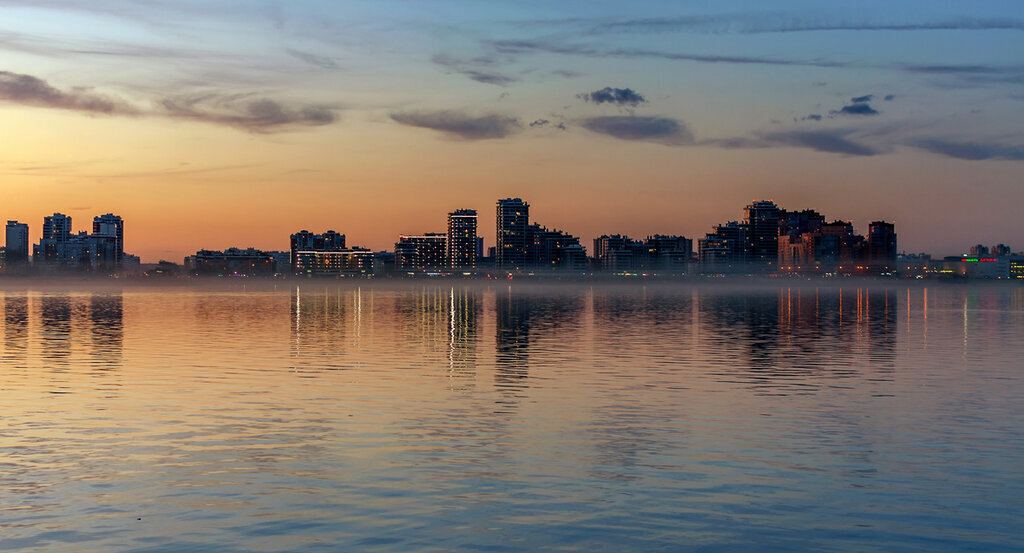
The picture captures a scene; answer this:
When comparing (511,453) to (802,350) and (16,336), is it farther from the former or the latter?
(16,336)

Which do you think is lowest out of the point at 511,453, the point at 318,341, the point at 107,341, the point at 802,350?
the point at 802,350

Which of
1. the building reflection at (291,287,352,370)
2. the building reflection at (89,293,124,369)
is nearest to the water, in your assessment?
the building reflection at (291,287,352,370)

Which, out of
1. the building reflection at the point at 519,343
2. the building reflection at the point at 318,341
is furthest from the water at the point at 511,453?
the building reflection at the point at 318,341

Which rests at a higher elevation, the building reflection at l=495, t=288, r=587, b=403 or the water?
the water

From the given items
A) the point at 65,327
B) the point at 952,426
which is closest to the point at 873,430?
the point at 952,426

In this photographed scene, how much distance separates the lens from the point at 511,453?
78.4 ft

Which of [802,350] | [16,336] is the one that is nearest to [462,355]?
[802,350]

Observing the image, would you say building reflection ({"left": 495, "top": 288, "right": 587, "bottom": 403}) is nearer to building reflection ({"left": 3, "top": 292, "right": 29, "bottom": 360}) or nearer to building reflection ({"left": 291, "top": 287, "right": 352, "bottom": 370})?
building reflection ({"left": 291, "top": 287, "right": 352, "bottom": 370})

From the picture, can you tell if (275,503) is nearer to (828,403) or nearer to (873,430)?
(873,430)

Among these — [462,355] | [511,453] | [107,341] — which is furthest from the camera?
[107,341]

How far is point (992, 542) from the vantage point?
16.0 meters

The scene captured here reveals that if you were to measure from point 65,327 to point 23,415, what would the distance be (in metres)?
55.7

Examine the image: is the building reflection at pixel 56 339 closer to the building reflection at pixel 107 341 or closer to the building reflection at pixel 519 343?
the building reflection at pixel 107 341

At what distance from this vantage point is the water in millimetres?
16781
